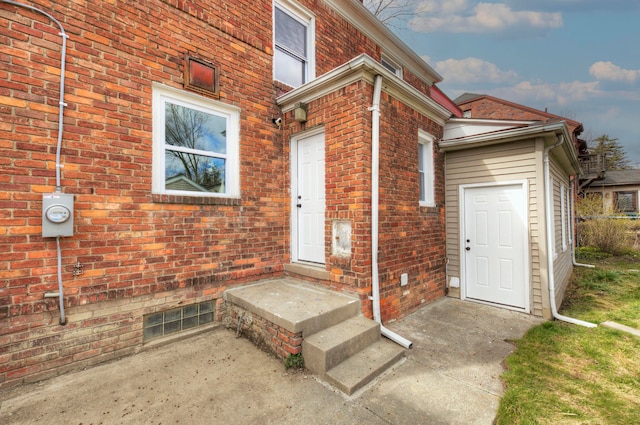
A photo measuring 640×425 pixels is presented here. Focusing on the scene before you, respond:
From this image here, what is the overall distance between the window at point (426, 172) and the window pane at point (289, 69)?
9.06 feet

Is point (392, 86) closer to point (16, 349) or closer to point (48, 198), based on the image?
point (48, 198)

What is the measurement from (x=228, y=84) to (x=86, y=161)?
2.14 metres

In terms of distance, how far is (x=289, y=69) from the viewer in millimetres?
5117

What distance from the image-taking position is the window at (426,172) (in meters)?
5.33

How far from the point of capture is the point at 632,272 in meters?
7.52

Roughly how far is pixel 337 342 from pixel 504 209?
163 inches

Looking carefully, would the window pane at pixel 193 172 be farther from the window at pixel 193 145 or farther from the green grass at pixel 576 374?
the green grass at pixel 576 374

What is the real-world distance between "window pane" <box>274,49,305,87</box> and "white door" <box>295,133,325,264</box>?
136 cm

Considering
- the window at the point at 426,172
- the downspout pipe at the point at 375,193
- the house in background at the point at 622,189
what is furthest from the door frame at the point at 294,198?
the house in background at the point at 622,189

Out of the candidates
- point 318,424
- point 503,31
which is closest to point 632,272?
point 318,424

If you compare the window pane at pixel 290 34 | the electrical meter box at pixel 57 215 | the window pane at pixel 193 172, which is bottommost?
the electrical meter box at pixel 57 215

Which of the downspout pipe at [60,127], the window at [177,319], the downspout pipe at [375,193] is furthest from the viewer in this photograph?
the downspout pipe at [375,193]

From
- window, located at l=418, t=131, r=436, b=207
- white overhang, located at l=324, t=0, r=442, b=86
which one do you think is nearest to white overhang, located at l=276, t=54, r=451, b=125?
window, located at l=418, t=131, r=436, b=207

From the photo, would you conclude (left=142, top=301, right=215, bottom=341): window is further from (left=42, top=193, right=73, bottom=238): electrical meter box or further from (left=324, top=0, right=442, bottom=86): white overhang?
(left=324, top=0, right=442, bottom=86): white overhang
